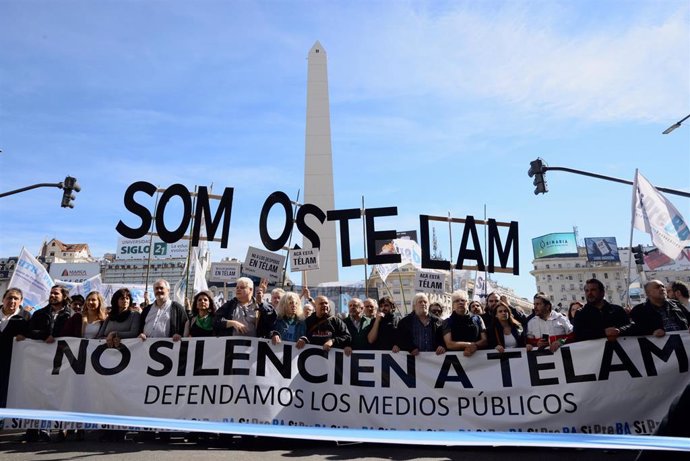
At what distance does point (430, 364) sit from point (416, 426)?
652 millimetres

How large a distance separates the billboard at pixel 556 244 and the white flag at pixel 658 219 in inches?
2536

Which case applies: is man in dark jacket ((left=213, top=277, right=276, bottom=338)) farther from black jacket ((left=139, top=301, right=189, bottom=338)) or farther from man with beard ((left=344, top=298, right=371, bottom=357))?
man with beard ((left=344, top=298, right=371, bottom=357))

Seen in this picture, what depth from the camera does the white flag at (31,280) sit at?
10562mm

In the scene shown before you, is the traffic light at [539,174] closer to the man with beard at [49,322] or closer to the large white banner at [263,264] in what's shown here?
the large white banner at [263,264]

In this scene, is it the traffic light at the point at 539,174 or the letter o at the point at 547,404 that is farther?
the traffic light at the point at 539,174

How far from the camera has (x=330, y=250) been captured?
858 inches

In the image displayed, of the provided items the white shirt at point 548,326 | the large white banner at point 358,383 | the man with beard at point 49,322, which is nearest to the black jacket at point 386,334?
the large white banner at point 358,383

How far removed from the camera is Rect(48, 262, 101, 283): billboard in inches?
3145

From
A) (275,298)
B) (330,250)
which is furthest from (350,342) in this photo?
(330,250)

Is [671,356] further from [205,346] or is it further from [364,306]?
[205,346]

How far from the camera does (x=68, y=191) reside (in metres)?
13.4

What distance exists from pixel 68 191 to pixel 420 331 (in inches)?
458

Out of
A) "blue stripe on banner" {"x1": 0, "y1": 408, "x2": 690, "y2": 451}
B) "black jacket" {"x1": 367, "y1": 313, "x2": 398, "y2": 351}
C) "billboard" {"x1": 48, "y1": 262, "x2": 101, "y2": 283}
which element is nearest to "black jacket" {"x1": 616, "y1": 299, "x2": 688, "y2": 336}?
"black jacket" {"x1": 367, "y1": 313, "x2": 398, "y2": 351}

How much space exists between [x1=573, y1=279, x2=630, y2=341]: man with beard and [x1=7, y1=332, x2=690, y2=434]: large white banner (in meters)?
0.15
